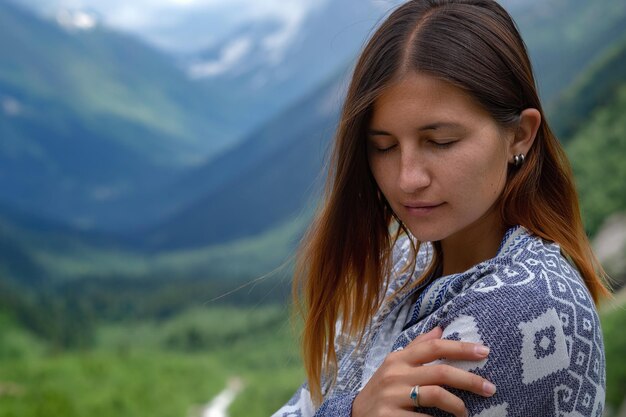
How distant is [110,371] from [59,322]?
13.6 inches

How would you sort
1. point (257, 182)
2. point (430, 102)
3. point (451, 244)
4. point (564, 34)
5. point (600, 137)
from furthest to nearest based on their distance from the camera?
point (257, 182), point (564, 34), point (600, 137), point (451, 244), point (430, 102)

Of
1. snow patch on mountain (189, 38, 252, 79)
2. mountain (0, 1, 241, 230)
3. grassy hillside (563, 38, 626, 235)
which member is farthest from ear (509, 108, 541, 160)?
snow patch on mountain (189, 38, 252, 79)

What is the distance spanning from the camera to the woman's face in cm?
102

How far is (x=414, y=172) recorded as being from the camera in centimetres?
104

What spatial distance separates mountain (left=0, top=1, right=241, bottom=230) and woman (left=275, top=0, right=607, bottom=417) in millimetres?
3031

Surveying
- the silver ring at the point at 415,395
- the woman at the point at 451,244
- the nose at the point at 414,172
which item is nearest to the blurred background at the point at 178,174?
the woman at the point at 451,244

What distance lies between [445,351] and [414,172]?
0.79ft

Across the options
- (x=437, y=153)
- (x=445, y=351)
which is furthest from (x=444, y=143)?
(x=445, y=351)

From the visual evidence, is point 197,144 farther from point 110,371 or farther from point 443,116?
point 443,116

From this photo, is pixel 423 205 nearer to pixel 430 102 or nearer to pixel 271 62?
pixel 430 102

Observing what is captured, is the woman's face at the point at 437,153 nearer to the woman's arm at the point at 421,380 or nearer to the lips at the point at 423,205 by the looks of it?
the lips at the point at 423,205

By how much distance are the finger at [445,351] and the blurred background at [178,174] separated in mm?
2529

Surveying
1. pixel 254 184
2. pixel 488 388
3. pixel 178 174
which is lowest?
pixel 488 388

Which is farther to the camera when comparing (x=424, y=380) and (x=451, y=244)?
(x=451, y=244)
